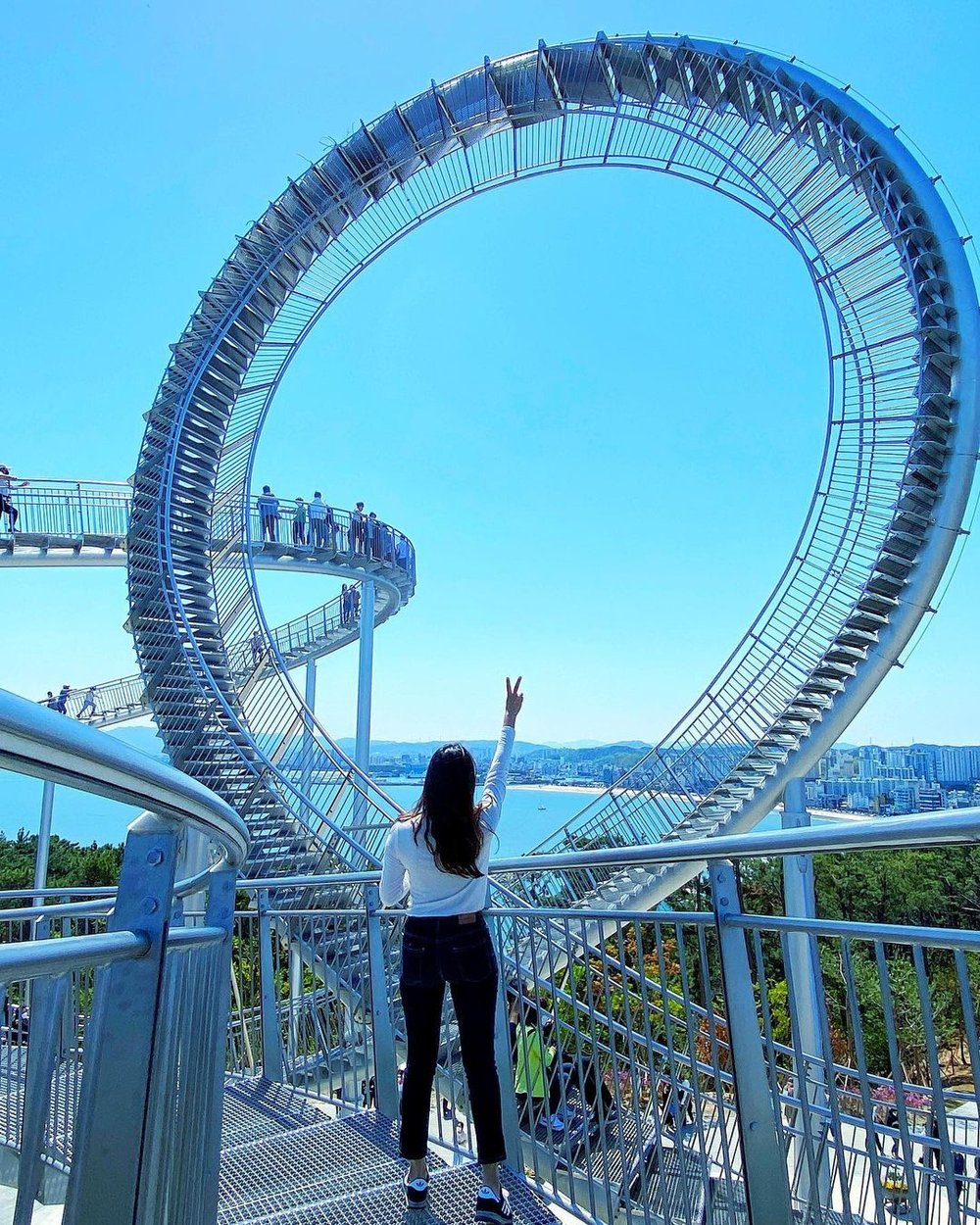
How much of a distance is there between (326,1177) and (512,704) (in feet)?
6.52

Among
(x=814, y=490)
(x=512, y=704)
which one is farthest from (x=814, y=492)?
(x=512, y=704)

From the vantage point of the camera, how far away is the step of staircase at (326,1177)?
304 centimetres

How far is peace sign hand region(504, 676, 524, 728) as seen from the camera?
4.02 m

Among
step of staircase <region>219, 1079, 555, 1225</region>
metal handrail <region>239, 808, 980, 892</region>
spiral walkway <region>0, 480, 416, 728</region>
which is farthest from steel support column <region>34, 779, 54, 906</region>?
metal handrail <region>239, 808, 980, 892</region>

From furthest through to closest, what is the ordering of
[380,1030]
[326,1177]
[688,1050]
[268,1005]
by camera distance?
[268,1005], [380,1030], [326,1177], [688,1050]

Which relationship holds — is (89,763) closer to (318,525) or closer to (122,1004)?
(122,1004)

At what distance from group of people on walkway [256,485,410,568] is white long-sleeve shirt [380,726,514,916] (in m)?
13.9

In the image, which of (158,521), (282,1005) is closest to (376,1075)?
(282,1005)

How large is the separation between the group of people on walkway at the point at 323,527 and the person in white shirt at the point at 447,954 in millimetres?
14001

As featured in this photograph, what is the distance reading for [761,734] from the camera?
10109 mm

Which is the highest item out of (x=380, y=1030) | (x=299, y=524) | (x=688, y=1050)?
(x=299, y=524)

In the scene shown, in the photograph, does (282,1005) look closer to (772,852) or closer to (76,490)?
(772,852)

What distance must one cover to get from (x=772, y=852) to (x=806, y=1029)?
667cm

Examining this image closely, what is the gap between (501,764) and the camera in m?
3.65
